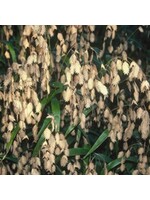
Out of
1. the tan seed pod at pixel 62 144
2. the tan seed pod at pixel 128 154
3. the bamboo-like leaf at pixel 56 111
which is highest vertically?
the bamboo-like leaf at pixel 56 111

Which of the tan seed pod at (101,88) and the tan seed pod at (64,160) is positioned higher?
the tan seed pod at (101,88)

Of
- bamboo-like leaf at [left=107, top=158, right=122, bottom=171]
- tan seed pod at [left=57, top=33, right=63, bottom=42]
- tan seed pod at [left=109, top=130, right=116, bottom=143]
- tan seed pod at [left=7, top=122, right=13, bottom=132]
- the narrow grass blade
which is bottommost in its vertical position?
bamboo-like leaf at [left=107, top=158, right=122, bottom=171]

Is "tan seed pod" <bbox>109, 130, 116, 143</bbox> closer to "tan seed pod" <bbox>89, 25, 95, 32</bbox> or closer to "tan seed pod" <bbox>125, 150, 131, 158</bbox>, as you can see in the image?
"tan seed pod" <bbox>125, 150, 131, 158</bbox>

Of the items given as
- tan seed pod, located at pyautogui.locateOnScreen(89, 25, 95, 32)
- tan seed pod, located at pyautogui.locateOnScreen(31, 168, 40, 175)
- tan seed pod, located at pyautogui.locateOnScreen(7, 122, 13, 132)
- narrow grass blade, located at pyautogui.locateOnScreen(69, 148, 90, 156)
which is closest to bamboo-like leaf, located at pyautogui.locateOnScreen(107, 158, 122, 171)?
narrow grass blade, located at pyautogui.locateOnScreen(69, 148, 90, 156)

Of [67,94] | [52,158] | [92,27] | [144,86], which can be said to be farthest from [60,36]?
[52,158]

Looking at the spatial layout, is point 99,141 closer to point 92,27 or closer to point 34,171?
point 34,171

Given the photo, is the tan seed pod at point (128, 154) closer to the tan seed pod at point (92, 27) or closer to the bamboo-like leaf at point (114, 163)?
the bamboo-like leaf at point (114, 163)

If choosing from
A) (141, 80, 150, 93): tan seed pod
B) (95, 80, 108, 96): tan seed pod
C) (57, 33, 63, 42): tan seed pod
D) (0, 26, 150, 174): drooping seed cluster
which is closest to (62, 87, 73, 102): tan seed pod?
(0, 26, 150, 174): drooping seed cluster

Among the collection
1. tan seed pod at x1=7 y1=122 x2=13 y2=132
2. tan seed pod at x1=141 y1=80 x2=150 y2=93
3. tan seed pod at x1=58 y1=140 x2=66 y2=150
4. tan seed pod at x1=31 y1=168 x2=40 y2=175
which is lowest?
tan seed pod at x1=31 y1=168 x2=40 y2=175

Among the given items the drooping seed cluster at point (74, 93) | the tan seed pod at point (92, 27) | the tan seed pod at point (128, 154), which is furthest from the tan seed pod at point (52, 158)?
the tan seed pod at point (92, 27)

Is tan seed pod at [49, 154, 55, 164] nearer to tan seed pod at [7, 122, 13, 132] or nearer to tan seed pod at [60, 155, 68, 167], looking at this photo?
tan seed pod at [60, 155, 68, 167]

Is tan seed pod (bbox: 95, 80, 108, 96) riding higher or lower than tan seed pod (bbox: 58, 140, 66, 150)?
higher

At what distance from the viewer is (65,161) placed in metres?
2.57
